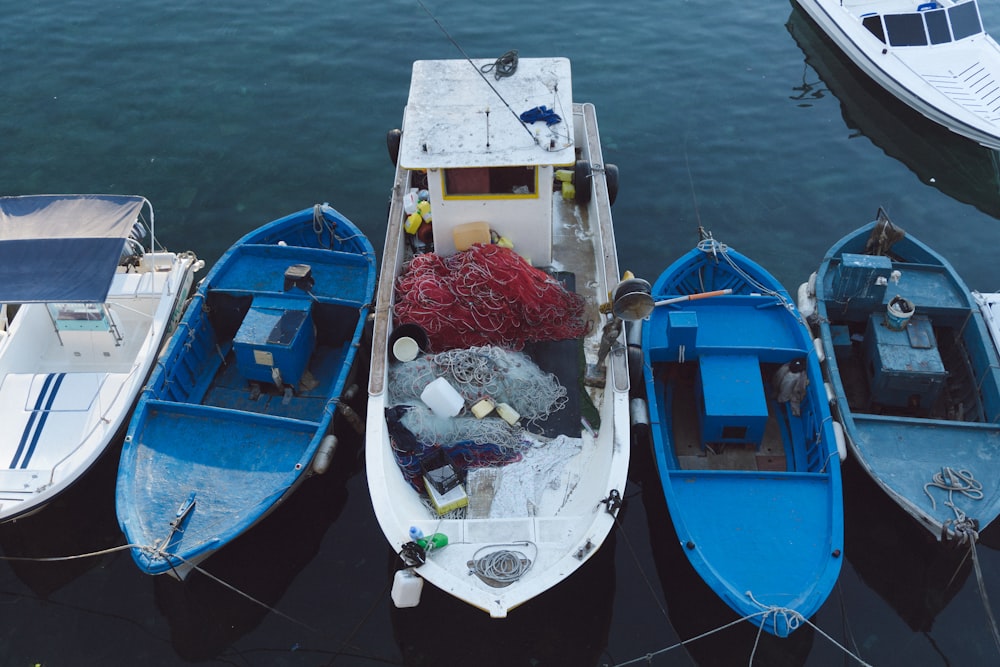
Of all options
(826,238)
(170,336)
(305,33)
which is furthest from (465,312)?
(305,33)

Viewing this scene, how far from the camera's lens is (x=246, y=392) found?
35.8ft

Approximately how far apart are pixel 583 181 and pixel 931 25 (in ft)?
37.5

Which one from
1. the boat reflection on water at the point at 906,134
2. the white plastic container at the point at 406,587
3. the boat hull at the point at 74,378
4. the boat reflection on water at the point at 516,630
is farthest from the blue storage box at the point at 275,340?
the boat reflection on water at the point at 906,134

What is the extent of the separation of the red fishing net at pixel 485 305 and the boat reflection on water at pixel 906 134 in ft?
36.7

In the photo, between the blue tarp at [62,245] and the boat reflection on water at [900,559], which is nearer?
the boat reflection on water at [900,559]

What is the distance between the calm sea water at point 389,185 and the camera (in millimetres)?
8812

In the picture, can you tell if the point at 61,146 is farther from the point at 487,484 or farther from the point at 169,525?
the point at 487,484

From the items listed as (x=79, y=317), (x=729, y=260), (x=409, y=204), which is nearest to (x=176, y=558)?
(x=79, y=317)

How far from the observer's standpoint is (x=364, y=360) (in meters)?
11.4

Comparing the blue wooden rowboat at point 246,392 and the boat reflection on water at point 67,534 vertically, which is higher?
the blue wooden rowboat at point 246,392

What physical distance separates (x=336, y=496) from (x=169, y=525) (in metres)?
2.32

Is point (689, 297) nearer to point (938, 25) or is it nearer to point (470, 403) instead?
point (470, 403)

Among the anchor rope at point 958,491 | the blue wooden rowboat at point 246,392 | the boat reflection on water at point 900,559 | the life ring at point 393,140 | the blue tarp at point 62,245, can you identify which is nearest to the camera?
the anchor rope at point 958,491

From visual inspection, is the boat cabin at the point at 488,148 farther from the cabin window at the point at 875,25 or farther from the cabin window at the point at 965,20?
the cabin window at the point at 965,20
